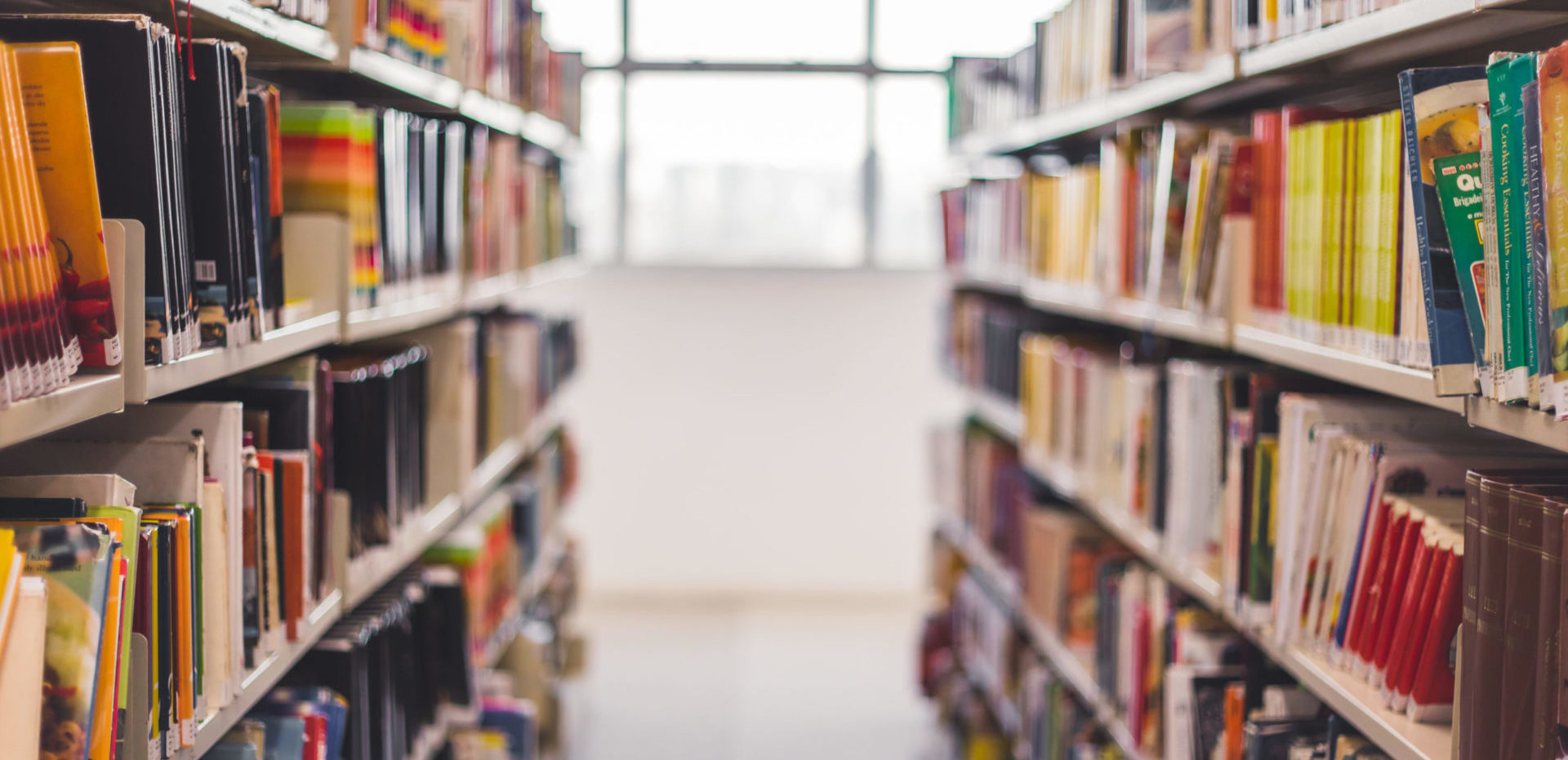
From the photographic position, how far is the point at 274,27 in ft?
4.31

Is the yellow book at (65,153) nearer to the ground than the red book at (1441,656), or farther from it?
farther from it

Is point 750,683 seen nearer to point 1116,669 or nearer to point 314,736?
point 1116,669

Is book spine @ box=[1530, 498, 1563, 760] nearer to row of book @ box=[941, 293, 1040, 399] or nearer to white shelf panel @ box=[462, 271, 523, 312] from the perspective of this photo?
white shelf panel @ box=[462, 271, 523, 312]

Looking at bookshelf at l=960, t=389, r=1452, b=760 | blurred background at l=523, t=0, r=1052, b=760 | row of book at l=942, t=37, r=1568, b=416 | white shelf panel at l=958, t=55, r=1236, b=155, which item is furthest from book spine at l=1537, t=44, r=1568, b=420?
blurred background at l=523, t=0, r=1052, b=760

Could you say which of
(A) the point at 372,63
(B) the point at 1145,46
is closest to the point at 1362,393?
(B) the point at 1145,46

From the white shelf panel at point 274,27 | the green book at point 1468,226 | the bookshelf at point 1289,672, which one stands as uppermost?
the white shelf panel at point 274,27

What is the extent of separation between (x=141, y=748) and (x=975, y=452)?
263cm

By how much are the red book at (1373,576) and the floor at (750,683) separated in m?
2.41

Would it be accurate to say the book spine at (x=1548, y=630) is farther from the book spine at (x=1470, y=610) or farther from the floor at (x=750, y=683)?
the floor at (x=750, y=683)

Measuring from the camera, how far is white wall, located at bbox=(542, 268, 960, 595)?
480 centimetres

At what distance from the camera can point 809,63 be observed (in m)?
4.74

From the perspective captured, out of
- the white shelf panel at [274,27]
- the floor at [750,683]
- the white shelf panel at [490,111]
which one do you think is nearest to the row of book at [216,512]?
the white shelf panel at [274,27]

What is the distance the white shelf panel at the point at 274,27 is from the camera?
1.18 meters

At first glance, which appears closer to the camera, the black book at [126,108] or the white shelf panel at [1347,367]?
the black book at [126,108]
